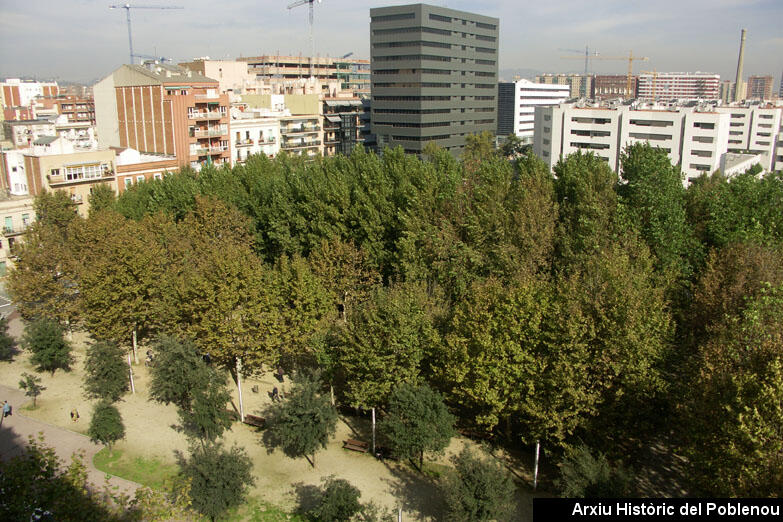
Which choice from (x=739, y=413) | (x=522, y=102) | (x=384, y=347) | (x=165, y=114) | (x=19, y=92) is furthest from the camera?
(x=522, y=102)

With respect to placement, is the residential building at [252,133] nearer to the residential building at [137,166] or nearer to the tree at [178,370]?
the residential building at [137,166]

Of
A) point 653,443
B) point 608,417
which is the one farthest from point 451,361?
point 653,443

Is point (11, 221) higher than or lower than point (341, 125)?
lower

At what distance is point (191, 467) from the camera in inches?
683

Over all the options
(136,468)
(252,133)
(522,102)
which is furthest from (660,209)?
(522,102)

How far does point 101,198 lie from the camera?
4288cm

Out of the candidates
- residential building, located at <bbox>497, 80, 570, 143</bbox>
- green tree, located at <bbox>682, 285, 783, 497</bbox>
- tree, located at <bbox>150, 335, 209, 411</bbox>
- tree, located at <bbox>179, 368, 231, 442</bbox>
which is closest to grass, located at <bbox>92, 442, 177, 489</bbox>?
tree, located at <bbox>179, 368, 231, 442</bbox>

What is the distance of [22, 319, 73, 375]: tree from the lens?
26.9 m

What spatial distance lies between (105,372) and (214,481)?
950 cm

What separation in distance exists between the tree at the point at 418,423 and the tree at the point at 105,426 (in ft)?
31.5

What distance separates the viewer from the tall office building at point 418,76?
87812mm

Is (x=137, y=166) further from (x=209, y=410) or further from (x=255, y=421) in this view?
(x=209, y=410)

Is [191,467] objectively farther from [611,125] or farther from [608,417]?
[611,125]

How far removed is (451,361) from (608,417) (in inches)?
204
